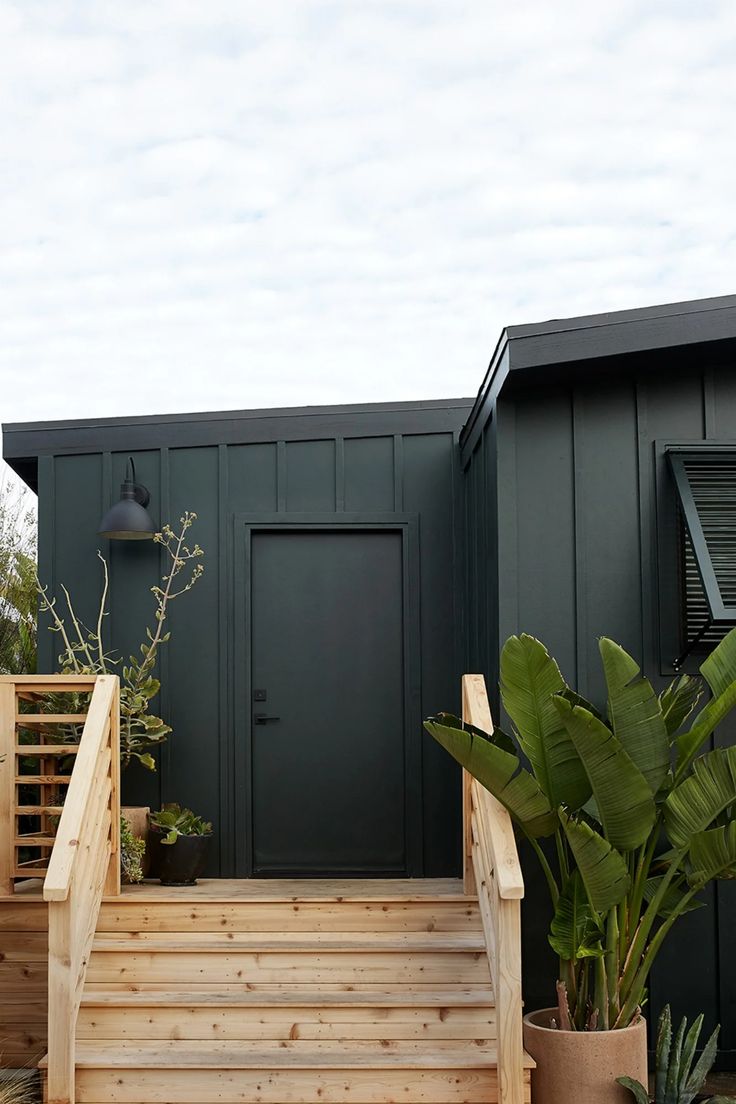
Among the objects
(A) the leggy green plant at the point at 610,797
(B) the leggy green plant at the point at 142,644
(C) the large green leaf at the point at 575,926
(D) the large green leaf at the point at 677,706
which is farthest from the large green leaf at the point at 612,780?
(B) the leggy green plant at the point at 142,644

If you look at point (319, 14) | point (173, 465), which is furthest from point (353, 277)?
point (173, 465)

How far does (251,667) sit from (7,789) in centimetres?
174

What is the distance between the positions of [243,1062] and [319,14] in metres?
7.44

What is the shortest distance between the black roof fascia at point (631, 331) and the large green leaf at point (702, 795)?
174 centimetres

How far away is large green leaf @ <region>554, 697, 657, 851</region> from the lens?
397 cm

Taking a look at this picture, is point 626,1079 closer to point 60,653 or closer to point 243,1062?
point 243,1062

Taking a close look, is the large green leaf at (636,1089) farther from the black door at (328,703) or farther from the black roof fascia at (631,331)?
the black roof fascia at (631,331)

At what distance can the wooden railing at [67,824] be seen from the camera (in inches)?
164

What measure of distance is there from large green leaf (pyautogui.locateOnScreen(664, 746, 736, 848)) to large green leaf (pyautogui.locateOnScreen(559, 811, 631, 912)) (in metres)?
0.25

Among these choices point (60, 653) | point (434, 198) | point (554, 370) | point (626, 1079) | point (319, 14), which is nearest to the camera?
point (626, 1079)

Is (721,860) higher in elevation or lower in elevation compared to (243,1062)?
higher

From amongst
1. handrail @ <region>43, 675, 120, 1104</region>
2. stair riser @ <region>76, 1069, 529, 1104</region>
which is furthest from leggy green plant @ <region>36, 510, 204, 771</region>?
stair riser @ <region>76, 1069, 529, 1104</region>

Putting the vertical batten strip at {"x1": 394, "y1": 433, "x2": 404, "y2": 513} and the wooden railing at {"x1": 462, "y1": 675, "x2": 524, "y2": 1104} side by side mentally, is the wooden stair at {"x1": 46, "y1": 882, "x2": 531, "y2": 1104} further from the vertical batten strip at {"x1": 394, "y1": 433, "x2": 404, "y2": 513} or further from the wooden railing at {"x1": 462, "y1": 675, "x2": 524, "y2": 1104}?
the vertical batten strip at {"x1": 394, "y1": 433, "x2": 404, "y2": 513}

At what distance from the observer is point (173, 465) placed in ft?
22.2
